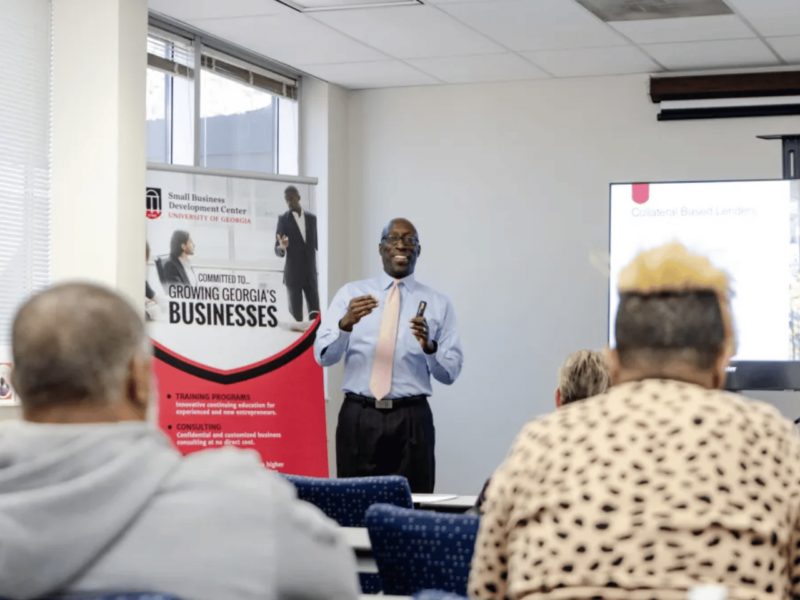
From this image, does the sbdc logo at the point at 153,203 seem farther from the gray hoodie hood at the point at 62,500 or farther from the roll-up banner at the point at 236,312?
the gray hoodie hood at the point at 62,500

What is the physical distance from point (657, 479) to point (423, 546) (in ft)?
3.40

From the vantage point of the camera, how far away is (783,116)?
6.83m

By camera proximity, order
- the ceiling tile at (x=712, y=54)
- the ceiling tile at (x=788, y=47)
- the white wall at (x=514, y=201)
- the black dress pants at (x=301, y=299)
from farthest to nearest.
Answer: the white wall at (x=514, y=201), the ceiling tile at (x=712, y=54), the ceiling tile at (x=788, y=47), the black dress pants at (x=301, y=299)

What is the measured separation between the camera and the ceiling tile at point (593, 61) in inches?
258

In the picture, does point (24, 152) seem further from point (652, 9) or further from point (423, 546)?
point (423, 546)

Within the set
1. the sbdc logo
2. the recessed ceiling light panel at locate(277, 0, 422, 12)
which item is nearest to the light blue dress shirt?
the sbdc logo

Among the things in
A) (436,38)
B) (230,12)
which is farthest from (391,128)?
(230,12)

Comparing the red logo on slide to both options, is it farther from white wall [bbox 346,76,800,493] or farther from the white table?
the white table

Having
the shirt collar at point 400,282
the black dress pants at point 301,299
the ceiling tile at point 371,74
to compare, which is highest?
A: the ceiling tile at point 371,74

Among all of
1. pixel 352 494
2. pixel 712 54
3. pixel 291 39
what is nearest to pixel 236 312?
pixel 291 39

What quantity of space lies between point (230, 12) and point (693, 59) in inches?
Answer: 111

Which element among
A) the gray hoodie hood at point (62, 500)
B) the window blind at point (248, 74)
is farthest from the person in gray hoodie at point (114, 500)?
the window blind at point (248, 74)

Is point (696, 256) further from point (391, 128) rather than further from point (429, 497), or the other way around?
point (391, 128)

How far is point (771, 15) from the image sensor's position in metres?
5.75
